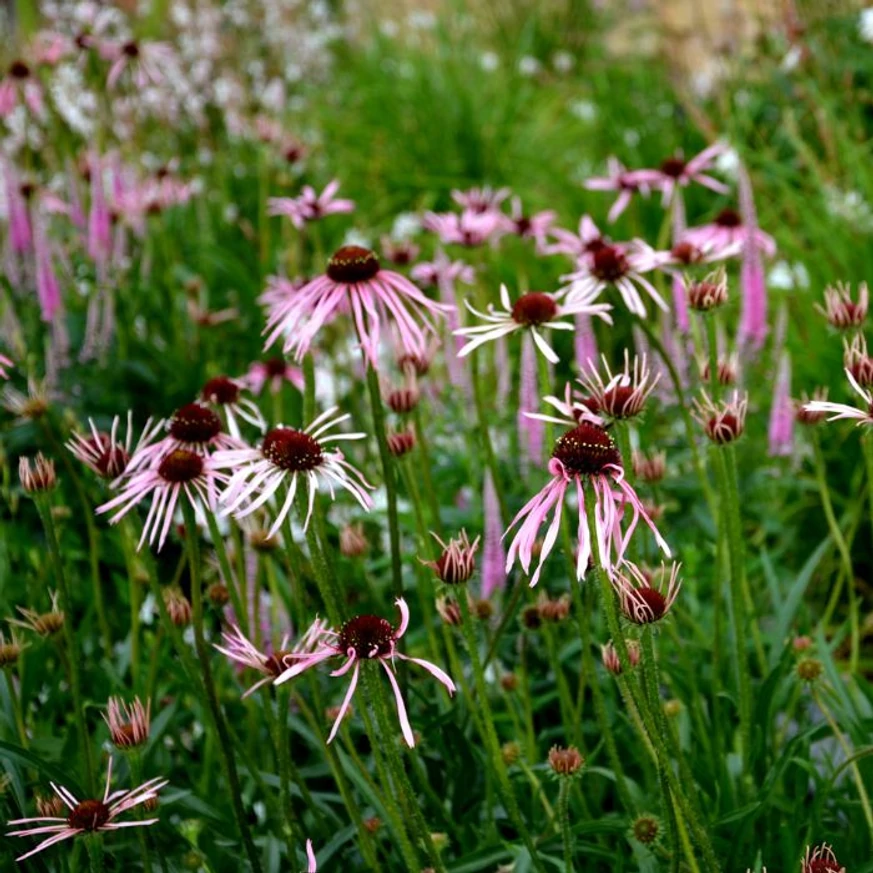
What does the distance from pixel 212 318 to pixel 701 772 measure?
149 cm

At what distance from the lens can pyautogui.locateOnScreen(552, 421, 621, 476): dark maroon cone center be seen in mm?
1188

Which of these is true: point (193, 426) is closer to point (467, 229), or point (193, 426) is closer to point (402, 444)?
point (402, 444)

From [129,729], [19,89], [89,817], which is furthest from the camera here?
[19,89]

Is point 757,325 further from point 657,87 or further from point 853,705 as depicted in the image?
point 657,87

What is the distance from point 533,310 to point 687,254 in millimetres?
450

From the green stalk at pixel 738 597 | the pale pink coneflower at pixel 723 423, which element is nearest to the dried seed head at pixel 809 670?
the green stalk at pixel 738 597

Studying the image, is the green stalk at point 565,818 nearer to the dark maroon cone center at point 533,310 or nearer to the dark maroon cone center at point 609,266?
the dark maroon cone center at point 533,310

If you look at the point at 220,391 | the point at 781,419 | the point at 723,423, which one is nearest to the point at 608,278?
the point at 723,423

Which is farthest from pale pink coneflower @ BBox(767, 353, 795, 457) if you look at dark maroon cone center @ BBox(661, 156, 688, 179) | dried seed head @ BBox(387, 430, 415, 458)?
dried seed head @ BBox(387, 430, 415, 458)

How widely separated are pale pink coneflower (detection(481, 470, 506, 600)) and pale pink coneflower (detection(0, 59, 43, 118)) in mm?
1731

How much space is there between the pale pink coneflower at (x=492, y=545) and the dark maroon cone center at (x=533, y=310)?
1.30 feet

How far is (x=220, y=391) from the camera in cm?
183

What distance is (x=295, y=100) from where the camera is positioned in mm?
7461

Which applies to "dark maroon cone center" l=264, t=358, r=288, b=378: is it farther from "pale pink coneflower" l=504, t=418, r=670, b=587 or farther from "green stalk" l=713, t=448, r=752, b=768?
"pale pink coneflower" l=504, t=418, r=670, b=587
